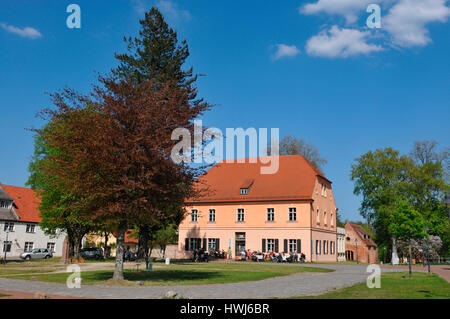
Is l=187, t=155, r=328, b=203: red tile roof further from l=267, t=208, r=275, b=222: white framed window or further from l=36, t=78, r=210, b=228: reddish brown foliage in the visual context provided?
l=36, t=78, r=210, b=228: reddish brown foliage

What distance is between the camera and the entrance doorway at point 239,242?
53.0 metres

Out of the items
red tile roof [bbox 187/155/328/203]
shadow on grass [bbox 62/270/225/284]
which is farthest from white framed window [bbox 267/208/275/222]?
shadow on grass [bbox 62/270/225/284]

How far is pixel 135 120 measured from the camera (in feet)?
59.9

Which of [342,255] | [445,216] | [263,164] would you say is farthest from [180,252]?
[445,216]

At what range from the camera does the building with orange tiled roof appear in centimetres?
5003

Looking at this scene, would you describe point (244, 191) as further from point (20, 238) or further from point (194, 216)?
point (20, 238)

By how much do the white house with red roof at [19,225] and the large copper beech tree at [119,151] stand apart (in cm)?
4329

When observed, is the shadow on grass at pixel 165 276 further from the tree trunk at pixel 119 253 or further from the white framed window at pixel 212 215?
the white framed window at pixel 212 215

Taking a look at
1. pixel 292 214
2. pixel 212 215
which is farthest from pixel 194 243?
pixel 292 214

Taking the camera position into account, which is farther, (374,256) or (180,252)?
(374,256)

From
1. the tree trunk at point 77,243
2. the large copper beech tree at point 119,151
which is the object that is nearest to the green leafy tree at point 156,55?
the tree trunk at point 77,243
